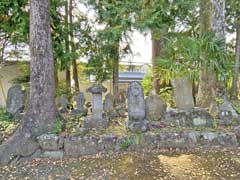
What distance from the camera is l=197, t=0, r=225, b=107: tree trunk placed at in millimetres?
6090

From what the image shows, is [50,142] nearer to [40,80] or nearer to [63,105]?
[40,80]

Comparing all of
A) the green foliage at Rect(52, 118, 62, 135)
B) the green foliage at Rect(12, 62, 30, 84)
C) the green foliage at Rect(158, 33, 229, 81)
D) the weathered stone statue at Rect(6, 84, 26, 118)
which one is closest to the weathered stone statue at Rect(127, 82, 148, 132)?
the green foliage at Rect(158, 33, 229, 81)

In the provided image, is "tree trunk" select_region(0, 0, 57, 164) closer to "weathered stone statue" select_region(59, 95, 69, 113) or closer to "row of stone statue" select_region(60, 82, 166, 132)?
"row of stone statue" select_region(60, 82, 166, 132)

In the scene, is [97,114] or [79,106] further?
[79,106]

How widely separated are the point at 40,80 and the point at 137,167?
2.54 metres

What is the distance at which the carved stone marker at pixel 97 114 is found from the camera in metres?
5.67

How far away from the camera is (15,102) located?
21.1 feet

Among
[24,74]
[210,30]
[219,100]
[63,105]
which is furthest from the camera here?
[24,74]

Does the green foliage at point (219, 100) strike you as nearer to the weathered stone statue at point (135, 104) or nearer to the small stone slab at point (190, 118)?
the small stone slab at point (190, 118)

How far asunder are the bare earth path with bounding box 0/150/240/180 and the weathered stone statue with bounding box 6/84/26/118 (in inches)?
70.1

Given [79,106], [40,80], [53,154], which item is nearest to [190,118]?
[79,106]

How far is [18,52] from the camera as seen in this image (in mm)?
10188

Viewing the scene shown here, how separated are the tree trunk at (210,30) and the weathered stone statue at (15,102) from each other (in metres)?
4.20

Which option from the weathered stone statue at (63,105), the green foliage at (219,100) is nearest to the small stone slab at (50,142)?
the weathered stone statue at (63,105)
